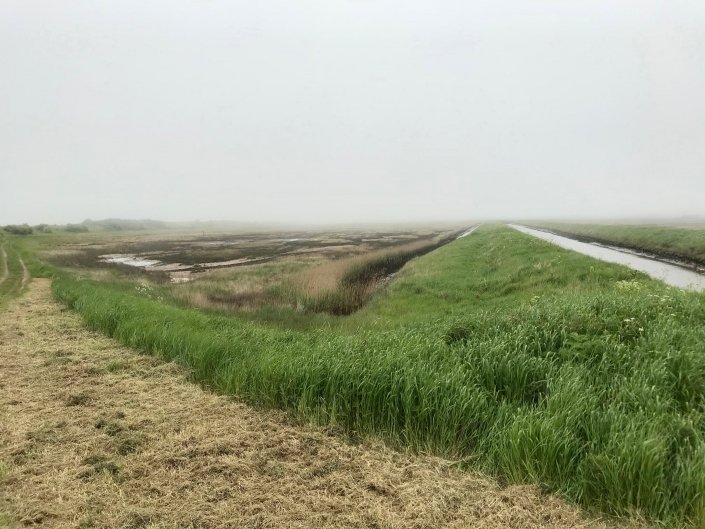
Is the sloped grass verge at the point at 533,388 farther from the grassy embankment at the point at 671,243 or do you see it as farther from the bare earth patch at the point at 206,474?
the grassy embankment at the point at 671,243

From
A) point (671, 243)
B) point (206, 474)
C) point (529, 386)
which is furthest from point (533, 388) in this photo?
point (671, 243)

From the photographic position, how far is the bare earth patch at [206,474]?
4.24 meters

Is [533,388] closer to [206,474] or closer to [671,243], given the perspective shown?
[206,474]

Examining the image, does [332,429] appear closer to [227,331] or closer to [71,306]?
[227,331]

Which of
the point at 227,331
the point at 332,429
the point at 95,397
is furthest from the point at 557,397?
the point at 227,331

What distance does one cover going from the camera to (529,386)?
22.1 ft

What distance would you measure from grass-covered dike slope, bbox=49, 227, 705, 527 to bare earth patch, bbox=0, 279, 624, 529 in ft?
1.62

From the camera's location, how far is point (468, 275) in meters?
24.9

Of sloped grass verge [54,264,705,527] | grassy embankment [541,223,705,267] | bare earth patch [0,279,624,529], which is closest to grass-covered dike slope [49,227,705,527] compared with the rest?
sloped grass verge [54,264,705,527]

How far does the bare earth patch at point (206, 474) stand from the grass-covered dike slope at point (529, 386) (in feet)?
1.62

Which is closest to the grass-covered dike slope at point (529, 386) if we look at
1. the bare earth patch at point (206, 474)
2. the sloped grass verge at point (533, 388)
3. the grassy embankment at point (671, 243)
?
the sloped grass verge at point (533, 388)

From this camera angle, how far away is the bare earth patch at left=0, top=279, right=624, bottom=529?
424 cm

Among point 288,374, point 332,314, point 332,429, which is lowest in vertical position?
point 332,314

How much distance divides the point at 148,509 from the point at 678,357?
327 inches
